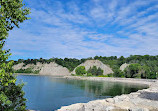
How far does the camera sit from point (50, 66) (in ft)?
518

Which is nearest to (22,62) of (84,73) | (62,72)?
(62,72)

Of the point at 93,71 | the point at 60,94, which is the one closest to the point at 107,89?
the point at 60,94

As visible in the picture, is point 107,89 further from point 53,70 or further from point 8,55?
point 53,70

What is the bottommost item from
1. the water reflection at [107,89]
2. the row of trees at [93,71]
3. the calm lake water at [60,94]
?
the calm lake water at [60,94]

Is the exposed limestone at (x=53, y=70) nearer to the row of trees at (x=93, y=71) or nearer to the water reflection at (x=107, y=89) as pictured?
the row of trees at (x=93, y=71)

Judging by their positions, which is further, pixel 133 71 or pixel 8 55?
pixel 133 71

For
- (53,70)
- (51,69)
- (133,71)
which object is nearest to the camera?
(133,71)

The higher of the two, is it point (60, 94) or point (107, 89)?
point (107, 89)

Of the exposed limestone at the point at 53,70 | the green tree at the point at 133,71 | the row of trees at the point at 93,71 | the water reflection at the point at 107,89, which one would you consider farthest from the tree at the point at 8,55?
the exposed limestone at the point at 53,70

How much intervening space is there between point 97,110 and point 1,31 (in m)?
10.3

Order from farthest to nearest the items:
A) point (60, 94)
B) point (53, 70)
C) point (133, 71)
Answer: point (53, 70) → point (133, 71) → point (60, 94)

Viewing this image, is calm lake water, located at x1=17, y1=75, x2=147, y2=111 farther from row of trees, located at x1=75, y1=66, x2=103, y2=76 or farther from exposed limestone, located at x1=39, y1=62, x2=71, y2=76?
exposed limestone, located at x1=39, y1=62, x2=71, y2=76

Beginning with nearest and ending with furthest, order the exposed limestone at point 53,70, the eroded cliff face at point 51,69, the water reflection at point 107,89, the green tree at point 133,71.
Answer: the water reflection at point 107,89, the green tree at point 133,71, the eroded cliff face at point 51,69, the exposed limestone at point 53,70

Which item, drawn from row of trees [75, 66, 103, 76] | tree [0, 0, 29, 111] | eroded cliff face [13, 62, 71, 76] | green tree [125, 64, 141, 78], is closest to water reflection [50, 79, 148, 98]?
tree [0, 0, 29, 111]
